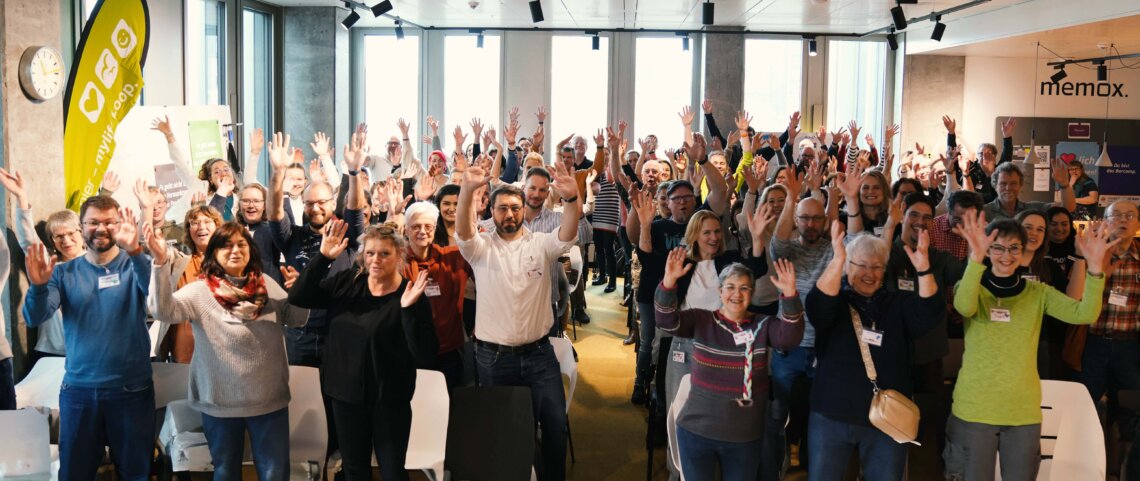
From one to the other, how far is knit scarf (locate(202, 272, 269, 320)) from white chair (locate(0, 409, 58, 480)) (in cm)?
87

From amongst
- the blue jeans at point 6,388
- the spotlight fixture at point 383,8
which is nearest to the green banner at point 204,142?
the spotlight fixture at point 383,8

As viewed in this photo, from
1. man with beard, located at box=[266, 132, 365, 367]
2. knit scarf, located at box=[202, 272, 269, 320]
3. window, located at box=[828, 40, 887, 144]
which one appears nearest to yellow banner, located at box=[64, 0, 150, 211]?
man with beard, located at box=[266, 132, 365, 367]

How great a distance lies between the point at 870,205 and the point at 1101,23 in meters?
6.21

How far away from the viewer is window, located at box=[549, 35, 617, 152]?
14.7 metres

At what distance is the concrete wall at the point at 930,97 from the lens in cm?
1403

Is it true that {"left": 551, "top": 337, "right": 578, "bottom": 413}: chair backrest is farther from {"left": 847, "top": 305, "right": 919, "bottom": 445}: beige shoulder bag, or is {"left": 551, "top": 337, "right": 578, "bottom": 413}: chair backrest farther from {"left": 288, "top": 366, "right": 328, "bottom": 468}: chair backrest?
{"left": 847, "top": 305, "right": 919, "bottom": 445}: beige shoulder bag

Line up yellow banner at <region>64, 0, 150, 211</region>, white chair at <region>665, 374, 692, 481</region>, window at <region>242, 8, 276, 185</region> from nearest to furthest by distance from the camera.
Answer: white chair at <region>665, 374, 692, 481</region> → yellow banner at <region>64, 0, 150, 211</region> → window at <region>242, 8, 276, 185</region>

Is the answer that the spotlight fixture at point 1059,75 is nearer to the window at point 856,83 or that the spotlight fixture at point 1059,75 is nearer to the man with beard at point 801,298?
the window at point 856,83

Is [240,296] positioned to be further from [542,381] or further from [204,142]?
[204,142]

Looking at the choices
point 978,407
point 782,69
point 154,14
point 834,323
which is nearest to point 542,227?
point 834,323

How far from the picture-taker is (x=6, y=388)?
165 inches

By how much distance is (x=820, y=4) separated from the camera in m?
11.0

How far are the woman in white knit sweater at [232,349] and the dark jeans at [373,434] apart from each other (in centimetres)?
28

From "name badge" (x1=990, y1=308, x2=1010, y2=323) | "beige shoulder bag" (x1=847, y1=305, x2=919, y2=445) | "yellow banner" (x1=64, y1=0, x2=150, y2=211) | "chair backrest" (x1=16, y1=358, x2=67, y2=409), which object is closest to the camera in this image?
"beige shoulder bag" (x1=847, y1=305, x2=919, y2=445)
